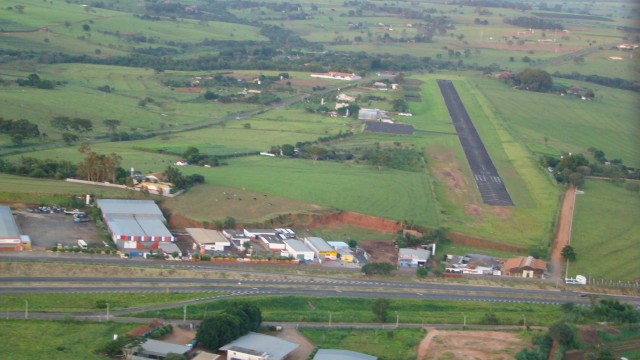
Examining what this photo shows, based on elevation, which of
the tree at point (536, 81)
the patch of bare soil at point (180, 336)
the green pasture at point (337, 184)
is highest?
the tree at point (536, 81)

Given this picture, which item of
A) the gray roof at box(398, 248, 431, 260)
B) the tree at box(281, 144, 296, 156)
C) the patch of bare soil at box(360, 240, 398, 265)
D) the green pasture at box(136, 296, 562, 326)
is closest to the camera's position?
the green pasture at box(136, 296, 562, 326)

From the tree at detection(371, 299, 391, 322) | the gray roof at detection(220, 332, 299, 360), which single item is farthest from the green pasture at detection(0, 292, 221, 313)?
the tree at detection(371, 299, 391, 322)

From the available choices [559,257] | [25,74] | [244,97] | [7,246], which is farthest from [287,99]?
[7,246]

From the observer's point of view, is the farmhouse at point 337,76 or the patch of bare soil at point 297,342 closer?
the patch of bare soil at point 297,342

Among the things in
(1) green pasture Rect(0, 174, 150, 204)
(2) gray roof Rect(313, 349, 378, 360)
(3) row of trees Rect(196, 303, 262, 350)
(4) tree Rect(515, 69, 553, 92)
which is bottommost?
(2) gray roof Rect(313, 349, 378, 360)

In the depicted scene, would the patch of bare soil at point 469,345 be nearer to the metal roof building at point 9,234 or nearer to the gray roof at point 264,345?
the gray roof at point 264,345

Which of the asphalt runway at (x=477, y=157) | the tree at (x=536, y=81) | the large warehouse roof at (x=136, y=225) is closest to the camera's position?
the large warehouse roof at (x=136, y=225)

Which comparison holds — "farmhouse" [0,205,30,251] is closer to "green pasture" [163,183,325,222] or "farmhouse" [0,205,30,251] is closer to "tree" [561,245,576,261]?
"green pasture" [163,183,325,222]

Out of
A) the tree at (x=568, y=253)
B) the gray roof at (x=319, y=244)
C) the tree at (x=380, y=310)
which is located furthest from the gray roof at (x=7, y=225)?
the tree at (x=568, y=253)

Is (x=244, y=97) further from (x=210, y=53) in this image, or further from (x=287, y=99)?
(x=210, y=53)
